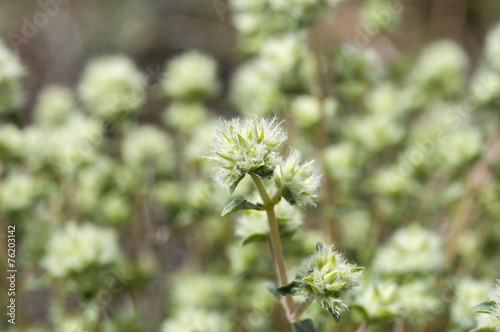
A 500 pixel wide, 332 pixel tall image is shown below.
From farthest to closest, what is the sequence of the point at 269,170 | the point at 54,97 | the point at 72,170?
the point at 54,97
the point at 72,170
the point at 269,170

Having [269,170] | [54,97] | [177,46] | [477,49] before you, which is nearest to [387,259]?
[269,170]

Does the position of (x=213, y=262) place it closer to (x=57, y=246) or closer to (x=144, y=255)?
(x=144, y=255)

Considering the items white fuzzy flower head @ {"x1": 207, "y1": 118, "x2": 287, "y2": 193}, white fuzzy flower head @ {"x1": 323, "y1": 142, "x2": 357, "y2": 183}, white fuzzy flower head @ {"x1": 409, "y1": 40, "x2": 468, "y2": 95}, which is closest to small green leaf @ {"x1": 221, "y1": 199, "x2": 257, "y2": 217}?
white fuzzy flower head @ {"x1": 207, "y1": 118, "x2": 287, "y2": 193}

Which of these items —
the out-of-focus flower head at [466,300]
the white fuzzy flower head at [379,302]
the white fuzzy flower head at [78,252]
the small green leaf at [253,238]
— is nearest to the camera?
the small green leaf at [253,238]

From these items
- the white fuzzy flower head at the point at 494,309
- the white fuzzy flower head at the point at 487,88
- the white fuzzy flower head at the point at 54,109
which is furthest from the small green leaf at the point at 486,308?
the white fuzzy flower head at the point at 54,109

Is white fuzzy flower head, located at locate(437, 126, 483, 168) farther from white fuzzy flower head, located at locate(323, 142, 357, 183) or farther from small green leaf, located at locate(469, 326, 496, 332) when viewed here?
small green leaf, located at locate(469, 326, 496, 332)

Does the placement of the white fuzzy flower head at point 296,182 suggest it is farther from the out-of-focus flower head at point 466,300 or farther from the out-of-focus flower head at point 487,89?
the out-of-focus flower head at point 487,89
